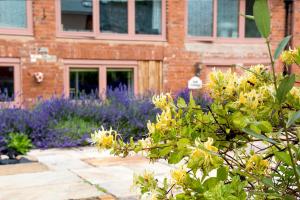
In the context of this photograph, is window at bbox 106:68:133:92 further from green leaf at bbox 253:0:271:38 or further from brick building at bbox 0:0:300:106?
green leaf at bbox 253:0:271:38

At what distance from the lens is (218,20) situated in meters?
11.5

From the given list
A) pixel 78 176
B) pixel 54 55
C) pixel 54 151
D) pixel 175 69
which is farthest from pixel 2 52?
pixel 78 176

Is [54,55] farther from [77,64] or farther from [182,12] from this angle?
[182,12]

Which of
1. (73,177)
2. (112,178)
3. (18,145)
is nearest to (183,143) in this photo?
(112,178)

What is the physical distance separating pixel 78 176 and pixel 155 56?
239 inches

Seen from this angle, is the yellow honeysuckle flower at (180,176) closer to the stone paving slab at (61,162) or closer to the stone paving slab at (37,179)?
the stone paving slab at (37,179)

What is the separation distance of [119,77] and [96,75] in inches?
24.2

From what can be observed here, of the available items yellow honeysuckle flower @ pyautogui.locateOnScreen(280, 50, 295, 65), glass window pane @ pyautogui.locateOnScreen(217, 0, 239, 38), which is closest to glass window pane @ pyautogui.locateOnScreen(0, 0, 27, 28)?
glass window pane @ pyautogui.locateOnScreen(217, 0, 239, 38)

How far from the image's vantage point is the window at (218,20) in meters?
11.1

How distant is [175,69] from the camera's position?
35.2 feet

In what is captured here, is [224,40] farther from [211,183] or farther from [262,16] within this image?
[262,16]

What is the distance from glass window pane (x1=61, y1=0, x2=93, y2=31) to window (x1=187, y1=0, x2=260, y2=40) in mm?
2718

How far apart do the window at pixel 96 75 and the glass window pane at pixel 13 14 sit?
4.56ft

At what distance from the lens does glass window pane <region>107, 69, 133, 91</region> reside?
1036 centimetres
